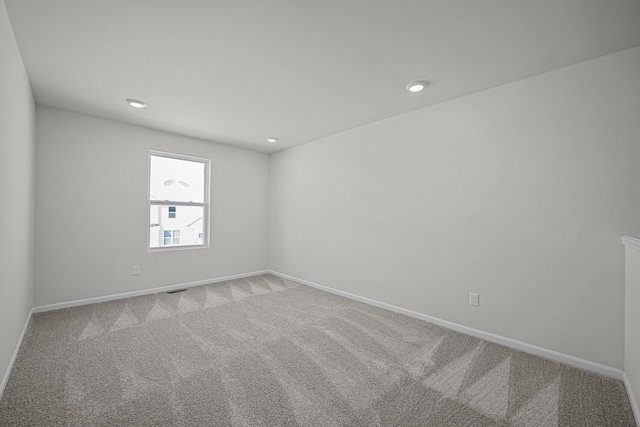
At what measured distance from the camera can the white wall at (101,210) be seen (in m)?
3.22

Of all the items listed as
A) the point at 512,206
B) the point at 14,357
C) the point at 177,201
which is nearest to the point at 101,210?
the point at 177,201

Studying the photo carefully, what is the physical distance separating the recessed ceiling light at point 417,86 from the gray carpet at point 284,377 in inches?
96.5

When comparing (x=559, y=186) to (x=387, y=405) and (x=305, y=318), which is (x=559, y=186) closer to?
(x=387, y=405)

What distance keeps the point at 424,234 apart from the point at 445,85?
1570 millimetres

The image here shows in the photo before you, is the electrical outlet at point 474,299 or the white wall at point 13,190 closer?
the white wall at point 13,190

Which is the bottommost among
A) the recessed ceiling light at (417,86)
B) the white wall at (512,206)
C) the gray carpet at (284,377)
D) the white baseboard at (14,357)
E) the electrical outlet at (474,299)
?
the gray carpet at (284,377)

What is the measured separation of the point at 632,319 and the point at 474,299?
1075 mm

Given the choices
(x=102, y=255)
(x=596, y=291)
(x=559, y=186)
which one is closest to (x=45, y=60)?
(x=102, y=255)

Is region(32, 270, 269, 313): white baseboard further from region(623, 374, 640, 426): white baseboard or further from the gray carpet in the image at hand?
region(623, 374, 640, 426): white baseboard

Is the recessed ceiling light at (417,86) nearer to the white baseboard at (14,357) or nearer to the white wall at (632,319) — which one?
the white wall at (632,319)

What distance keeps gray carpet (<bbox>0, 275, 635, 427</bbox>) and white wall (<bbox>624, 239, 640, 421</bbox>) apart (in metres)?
0.15

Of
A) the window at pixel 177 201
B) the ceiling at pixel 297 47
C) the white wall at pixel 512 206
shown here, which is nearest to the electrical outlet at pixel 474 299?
the white wall at pixel 512 206

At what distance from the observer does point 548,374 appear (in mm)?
2025

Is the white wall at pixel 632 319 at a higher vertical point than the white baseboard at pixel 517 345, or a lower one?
higher
